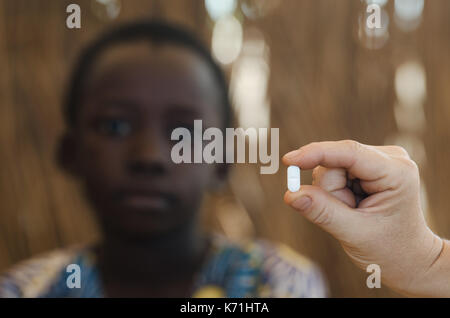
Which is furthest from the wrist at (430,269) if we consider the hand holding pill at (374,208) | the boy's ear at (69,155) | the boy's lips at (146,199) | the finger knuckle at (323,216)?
the boy's ear at (69,155)

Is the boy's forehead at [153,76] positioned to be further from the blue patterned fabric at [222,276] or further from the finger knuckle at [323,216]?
the finger knuckle at [323,216]

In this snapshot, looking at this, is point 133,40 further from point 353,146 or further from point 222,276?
point 353,146

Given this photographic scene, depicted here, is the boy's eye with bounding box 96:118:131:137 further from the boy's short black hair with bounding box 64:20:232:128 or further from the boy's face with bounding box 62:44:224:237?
the boy's short black hair with bounding box 64:20:232:128

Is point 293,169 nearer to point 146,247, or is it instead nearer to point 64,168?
point 146,247

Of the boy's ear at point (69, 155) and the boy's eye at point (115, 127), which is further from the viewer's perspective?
the boy's ear at point (69, 155)

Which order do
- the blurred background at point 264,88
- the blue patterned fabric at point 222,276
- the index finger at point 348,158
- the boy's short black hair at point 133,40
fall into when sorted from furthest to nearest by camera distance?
the blurred background at point 264,88
the boy's short black hair at point 133,40
the blue patterned fabric at point 222,276
the index finger at point 348,158

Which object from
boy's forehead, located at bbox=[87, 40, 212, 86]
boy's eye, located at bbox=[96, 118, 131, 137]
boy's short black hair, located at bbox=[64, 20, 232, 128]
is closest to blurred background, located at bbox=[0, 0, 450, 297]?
boy's short black hair, located at bbox=[64, 20, 232, 128]

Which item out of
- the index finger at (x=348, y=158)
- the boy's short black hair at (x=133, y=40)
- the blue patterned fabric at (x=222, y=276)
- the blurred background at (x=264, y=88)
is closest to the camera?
the index finger at (x=348, y=158)

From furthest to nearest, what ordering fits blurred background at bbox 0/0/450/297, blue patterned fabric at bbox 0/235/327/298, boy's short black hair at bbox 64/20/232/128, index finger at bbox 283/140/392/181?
blurred background at bbox 0/0/450/297
boy's short black hair at bbox 64/20/232/128
blue patterned fabric at bbox 0/235/327/298
index finger at bbox 283/140/392/181
